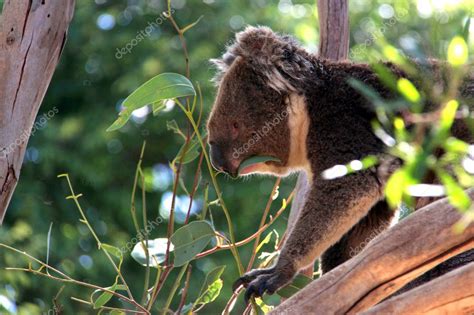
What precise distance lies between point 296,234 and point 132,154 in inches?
289

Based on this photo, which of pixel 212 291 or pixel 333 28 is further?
pixel 333 28

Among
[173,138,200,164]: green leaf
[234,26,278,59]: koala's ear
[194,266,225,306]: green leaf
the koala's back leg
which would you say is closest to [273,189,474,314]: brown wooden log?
[194,266,225,306]: green leaf

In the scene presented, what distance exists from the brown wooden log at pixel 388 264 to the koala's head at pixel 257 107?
116cm

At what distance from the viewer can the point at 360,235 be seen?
346 centimetres

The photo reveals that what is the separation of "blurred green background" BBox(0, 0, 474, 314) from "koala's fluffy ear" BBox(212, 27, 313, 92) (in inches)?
192

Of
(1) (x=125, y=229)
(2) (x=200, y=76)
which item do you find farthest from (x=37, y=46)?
(1) (x=125, y=229)

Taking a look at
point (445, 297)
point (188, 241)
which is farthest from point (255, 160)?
point (445, 297)

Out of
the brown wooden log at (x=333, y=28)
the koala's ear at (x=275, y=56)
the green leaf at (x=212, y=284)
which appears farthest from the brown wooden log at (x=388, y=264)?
the brown wooden log at (x=333, y=28)

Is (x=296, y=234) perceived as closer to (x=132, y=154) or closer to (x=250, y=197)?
(x=250, y=197)

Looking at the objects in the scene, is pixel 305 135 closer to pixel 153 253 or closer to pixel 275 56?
pixel 275 56

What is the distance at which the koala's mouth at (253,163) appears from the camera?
125 inches

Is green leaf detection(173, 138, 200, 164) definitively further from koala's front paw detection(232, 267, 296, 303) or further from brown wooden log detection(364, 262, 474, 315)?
brown wooden log detection(364, 262, 474, 315)

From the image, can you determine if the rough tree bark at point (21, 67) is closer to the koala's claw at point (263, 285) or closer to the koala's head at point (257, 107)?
the koala's head at point (257, 107)

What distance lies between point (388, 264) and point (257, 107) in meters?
1.35
